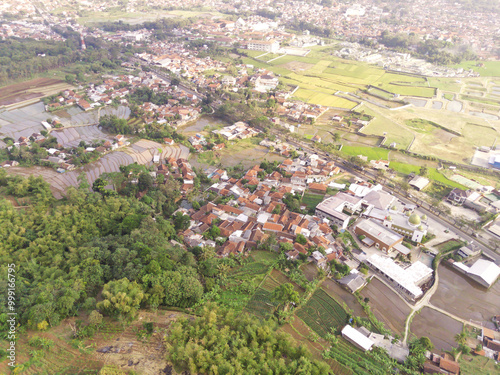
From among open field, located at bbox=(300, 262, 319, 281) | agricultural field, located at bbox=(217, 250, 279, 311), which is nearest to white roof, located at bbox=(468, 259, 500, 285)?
open field, located at bbox=(300, 262, 319, 281)

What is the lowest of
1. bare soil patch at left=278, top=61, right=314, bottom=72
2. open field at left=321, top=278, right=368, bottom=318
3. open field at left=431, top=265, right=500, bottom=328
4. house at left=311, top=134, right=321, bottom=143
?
open field at left=431, top=265, right=500, bottom=328

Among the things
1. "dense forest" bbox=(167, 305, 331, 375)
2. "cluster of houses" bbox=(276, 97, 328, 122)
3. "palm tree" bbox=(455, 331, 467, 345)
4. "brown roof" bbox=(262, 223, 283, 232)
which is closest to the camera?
"dense forest" bbox=(167, 305, 331, 375)

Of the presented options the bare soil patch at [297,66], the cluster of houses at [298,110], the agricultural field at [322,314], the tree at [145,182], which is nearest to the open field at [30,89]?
the tree at [145,182]

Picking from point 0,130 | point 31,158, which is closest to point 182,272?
point 31,158

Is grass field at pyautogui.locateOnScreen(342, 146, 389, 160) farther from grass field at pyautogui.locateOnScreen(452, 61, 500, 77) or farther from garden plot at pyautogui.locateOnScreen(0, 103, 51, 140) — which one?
grass field at pyautogui.locateOnScreen(452, 61, 500, 77)

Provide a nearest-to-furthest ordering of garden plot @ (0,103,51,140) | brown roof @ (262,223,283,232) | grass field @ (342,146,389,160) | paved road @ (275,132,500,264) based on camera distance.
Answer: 1. paved road @ (275,132,500,264)
2. brown roof @ (262,223,283,232)
3. grass field @ (342,146,389,160)
4. garden plot @ (0,103,51,140)

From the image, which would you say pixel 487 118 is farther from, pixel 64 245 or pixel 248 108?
pixel 64 245
